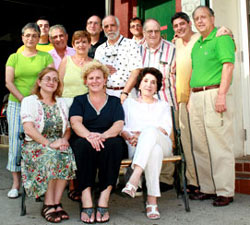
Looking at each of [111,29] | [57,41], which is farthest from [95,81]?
[57,41]

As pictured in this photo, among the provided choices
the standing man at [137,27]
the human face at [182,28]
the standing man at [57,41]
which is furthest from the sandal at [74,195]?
the standing man at [137,27]

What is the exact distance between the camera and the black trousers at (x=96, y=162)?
2.89 metres

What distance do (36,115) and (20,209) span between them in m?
0.96

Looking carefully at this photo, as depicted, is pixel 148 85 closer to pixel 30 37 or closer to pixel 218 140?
pixel 218 140

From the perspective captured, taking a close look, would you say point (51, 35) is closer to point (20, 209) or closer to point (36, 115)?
point (36, 115)

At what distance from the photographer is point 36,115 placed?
10.1 feet

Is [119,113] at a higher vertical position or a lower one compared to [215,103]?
lower

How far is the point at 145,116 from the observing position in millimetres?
3455

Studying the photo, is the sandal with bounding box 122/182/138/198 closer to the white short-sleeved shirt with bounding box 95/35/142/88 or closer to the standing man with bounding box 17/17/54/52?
the white short-sleeved shirt with bounding box 95/35/142/88

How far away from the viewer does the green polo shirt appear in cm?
329

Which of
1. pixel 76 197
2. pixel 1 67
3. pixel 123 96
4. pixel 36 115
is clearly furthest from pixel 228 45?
pixel 1 67

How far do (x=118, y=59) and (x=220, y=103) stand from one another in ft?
4.29

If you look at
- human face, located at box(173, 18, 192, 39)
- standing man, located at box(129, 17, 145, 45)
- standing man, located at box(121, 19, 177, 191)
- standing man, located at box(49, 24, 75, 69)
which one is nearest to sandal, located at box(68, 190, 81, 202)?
standing man, located at box(121, 19, 177, 191)

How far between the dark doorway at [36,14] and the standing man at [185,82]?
444 centimetres
